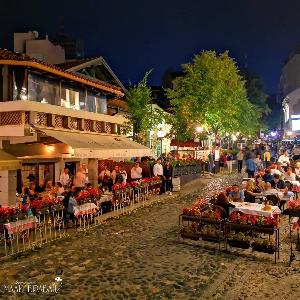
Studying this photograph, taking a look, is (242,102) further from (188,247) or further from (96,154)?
(188,247)

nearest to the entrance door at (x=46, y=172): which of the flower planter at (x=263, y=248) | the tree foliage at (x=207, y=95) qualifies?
the flower planter at (x=263, y=248)

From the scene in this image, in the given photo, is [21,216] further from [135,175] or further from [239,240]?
[135,175]

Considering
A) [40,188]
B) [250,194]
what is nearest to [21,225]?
[40,188]

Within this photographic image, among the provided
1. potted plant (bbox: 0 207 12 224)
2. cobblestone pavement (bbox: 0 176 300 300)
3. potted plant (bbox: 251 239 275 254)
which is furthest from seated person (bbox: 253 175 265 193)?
potted plant (bbox: 0 207 12 224)

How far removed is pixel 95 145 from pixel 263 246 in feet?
30.9

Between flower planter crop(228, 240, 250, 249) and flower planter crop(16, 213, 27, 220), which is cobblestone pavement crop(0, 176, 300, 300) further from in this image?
flower planter crop(16, 213, 27, 220)

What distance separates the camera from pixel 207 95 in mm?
38906

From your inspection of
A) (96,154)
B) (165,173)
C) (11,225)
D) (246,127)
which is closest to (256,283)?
(11,225)

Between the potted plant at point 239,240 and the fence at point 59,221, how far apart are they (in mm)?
5282

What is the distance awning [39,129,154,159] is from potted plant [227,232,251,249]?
23.2ft

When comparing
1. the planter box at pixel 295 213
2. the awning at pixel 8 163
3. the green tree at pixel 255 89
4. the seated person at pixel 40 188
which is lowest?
the planter box at pixel 295 213

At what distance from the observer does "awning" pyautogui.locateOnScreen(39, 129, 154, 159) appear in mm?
15680

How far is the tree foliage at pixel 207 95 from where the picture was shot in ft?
127

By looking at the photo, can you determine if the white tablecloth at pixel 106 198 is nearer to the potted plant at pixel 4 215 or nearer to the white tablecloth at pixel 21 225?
the white tablecloth at pixel 21 225
